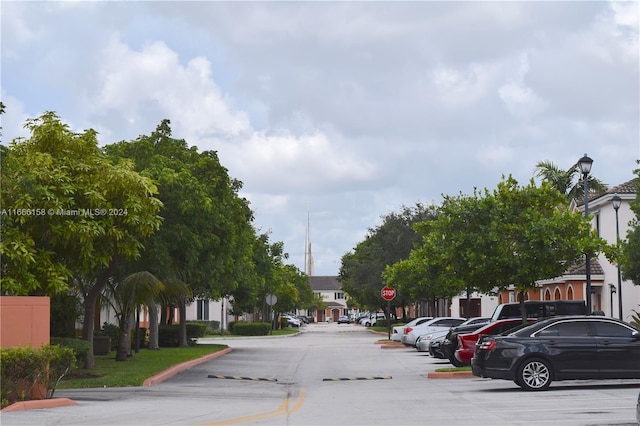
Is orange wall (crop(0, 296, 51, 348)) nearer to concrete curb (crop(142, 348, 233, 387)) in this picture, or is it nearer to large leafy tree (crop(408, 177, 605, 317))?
concrete curb (crop(142, 348, 233, 387))

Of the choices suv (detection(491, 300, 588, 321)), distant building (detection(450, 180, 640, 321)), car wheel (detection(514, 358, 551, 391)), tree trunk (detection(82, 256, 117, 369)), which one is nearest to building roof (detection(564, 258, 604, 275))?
distant building (detection(450, 180, 640, 321))

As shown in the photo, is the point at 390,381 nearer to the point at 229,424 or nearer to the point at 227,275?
the point at 229,424

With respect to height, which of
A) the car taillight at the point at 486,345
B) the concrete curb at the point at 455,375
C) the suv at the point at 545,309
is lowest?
the concrete curb at the point at 455,375

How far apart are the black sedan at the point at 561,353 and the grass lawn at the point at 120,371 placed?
8.67 metres

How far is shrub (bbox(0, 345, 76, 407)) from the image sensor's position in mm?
15625

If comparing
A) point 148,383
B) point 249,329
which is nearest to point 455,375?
point 148,383

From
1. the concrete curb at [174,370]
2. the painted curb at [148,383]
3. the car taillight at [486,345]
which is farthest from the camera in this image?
the concrete curb at [174,370]

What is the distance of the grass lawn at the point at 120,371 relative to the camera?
21.8m

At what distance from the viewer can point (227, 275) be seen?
132ft

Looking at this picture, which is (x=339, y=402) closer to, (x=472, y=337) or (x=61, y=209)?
(x=61, y=209)

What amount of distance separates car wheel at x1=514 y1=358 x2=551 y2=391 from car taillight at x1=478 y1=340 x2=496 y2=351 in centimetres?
78

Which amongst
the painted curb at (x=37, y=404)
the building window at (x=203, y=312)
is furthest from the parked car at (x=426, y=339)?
the building window at (x=203, y=312)

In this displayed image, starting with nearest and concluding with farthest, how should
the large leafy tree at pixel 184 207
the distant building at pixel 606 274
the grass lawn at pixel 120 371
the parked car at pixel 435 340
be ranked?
the grass lawn at pixel 120 371
the large leafy tree at pixel 184 207
the parked car at pixel 435 340
the distant building at pixel 606 274

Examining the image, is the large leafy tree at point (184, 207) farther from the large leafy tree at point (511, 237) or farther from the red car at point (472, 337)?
the red car at point (472, 337)
